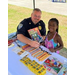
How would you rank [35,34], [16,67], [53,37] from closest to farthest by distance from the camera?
1. [16,67]
2. [53,37]
3. [35,34]

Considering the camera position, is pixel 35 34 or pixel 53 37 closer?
pixel 53 37

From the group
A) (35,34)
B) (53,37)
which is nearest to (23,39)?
(35,34)

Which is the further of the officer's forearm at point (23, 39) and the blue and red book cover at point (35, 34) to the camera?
the blue and red book cover at point (35, 34)

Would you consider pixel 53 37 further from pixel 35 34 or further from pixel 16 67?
pixel 16 67

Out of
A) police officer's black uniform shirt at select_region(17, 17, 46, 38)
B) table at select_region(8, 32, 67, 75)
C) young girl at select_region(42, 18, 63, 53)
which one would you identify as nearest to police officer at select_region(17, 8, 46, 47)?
police officer's black uniform shirt at select_region(17, 17, 46, 38)

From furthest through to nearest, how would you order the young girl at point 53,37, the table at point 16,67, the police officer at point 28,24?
1. the police officer at point 28,24
2. the young girl at point 53,37
3. the table at point 16,67

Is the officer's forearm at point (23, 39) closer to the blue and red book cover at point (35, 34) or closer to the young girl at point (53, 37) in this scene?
the blue and red book cover at point (35, 34)

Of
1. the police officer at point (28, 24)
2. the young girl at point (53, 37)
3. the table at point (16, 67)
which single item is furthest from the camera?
the police officer at point (28, 24)

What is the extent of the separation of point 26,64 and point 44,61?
0.24 metres

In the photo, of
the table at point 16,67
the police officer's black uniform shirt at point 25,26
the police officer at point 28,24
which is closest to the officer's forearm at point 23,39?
the police officer at point 28,24

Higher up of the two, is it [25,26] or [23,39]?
[25,26]

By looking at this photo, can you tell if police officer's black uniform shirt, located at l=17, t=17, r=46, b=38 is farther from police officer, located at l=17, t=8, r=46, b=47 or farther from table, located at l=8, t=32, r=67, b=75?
table, located at l=8, t=32, r=67, b=75
